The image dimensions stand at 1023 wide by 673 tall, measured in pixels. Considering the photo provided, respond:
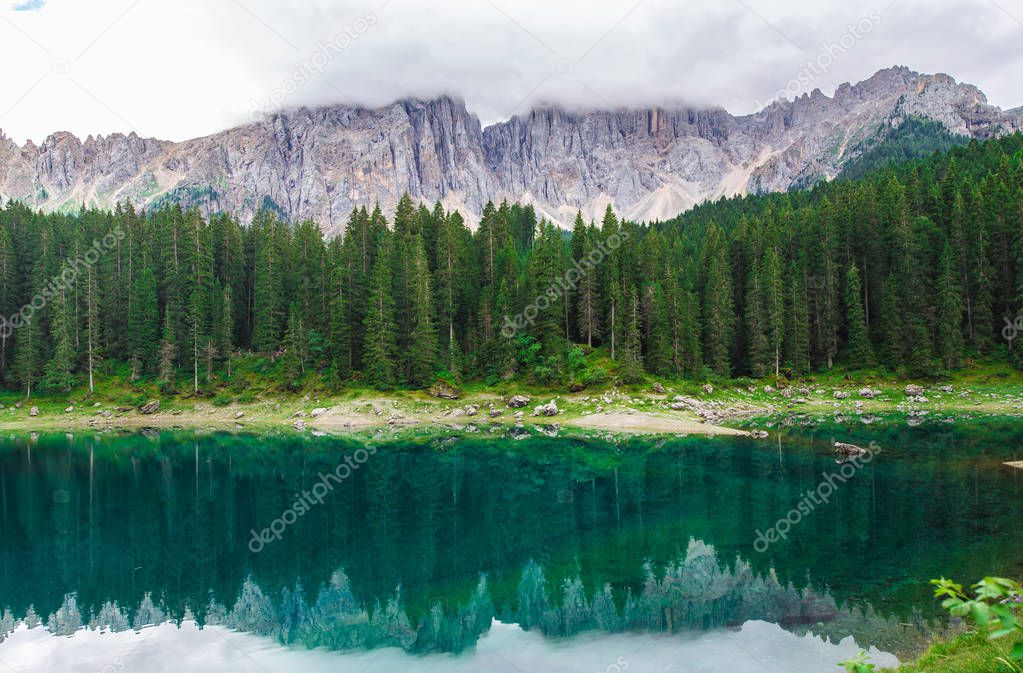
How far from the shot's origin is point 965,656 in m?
11.3

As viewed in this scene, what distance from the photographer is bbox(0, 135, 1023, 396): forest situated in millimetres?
71250

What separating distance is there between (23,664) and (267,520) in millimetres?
13362

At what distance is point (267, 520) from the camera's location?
29203 mm

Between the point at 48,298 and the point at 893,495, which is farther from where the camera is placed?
the point at 48,298

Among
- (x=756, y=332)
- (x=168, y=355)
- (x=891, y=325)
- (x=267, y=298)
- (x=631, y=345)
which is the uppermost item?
(x=267, y=298)

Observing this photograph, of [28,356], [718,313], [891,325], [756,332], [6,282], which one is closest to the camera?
[891,325]

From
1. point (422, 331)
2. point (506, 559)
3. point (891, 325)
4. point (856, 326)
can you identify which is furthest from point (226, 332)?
point (891, 325)

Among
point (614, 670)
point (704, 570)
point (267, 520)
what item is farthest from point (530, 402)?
point (614, 670)

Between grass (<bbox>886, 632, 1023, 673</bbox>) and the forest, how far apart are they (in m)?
54.6

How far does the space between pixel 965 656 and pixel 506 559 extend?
14688 mm

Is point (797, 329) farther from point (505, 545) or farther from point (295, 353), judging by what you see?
point (295, 353)

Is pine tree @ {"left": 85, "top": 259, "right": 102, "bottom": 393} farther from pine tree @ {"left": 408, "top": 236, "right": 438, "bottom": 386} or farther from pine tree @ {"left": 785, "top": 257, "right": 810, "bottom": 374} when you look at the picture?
pine tree @ {"left": 785, "top": 257, "right": 810, "bottom": 374}

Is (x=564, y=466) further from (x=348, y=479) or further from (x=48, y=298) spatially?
(x=48, y=298)

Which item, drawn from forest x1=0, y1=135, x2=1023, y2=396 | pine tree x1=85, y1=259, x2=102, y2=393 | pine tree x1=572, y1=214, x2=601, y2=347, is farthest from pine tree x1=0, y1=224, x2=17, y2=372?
pine tree x1=572, y1=214, x2=601, y2=347
